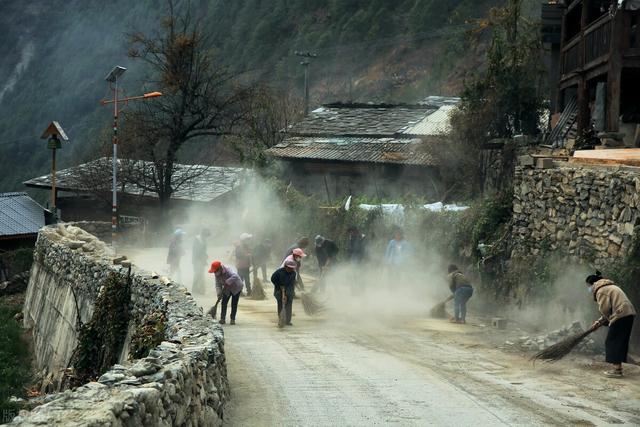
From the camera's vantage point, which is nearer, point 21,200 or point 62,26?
point 21,200

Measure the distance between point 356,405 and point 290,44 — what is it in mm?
62044

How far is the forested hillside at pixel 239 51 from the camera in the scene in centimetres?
5878

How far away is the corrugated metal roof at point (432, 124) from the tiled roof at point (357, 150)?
69cm

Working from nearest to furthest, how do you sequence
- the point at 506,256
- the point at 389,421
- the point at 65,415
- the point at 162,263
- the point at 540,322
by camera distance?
1. the point at 65,415
2. the point at 389,421
3. the point at 540,322
4. the point at 506,256
5. the point at 162,263

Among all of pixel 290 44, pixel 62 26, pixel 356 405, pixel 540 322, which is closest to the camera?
pixel 356 405

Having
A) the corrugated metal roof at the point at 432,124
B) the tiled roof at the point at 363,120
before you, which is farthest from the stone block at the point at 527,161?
the tiled roof at the point at 363,120

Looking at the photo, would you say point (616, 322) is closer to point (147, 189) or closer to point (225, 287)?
point (225, 287)

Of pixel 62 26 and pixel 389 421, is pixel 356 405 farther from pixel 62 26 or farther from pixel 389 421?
pixel 62 26

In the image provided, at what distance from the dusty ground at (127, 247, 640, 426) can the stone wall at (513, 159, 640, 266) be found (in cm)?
220

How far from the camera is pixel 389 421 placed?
9914 mm

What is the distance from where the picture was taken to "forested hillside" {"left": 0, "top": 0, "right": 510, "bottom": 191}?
58781 millimetres

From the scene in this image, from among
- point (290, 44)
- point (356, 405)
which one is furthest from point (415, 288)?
point (290, 44)

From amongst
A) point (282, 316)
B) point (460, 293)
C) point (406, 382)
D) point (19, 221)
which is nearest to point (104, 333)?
point (282, 316)

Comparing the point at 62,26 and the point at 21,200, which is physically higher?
the point at 62,26
